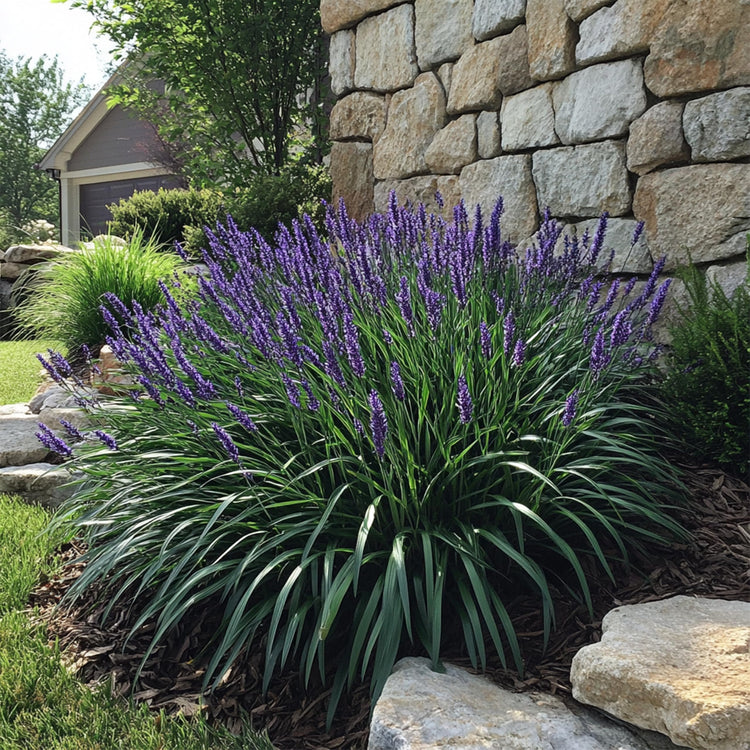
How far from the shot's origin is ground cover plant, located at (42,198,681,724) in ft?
6.88

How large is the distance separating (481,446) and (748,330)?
122cm

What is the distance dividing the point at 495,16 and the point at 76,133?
66.0ft

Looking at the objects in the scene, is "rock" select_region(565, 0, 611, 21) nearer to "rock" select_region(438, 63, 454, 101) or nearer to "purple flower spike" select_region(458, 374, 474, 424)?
"rock" select_region(438, 63, 454, 101)

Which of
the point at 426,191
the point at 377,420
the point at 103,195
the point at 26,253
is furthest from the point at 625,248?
the point at 103,195

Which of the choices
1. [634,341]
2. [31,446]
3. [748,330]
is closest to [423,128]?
[634,341]

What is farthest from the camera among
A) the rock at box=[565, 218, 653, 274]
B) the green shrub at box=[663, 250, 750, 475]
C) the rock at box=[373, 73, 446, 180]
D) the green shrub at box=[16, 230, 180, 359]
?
the green shrub at box=[16, 230, 180, 359]

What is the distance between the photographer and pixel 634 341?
3229 mm

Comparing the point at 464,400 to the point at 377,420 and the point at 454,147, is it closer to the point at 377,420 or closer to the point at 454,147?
the point at 377,420

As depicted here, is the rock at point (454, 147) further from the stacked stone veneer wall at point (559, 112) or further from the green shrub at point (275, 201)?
the green shrub at point (275, 201)

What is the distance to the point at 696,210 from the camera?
3332 millimetres

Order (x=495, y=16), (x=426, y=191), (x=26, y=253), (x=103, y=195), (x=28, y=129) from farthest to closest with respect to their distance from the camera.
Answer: (x=28, y=129)
(x=103, y=195)
(x=26, y=253)
(x=426, y=191)
(x=495, y=16)

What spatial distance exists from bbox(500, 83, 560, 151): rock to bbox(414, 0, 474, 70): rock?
1.92 feet

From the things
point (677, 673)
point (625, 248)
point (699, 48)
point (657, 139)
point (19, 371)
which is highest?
point (699, 48)

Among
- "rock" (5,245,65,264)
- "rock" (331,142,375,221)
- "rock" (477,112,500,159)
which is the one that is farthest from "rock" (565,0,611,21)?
"rock" (5,245,65,264)
